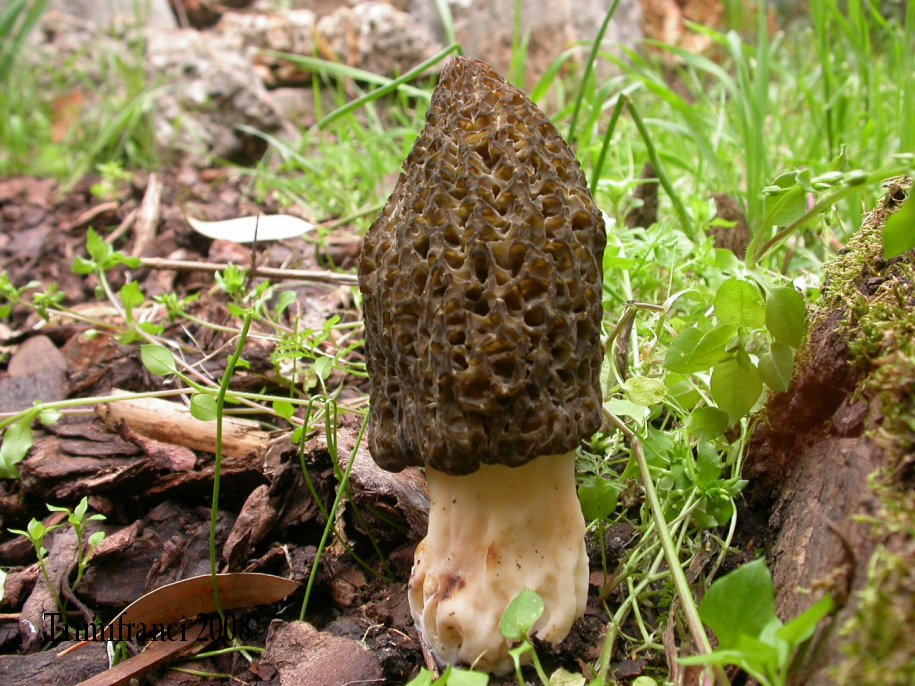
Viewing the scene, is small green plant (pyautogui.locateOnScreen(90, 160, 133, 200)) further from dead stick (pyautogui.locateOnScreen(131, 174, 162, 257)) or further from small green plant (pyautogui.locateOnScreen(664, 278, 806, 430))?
small green plant (pyautogui.locateOnScreen(664, 278, 806, 430))

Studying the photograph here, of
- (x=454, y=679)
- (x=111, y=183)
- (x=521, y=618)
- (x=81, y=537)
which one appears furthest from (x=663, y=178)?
(x=111, y=183)

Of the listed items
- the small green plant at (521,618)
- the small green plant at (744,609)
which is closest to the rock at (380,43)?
the small green plant at (521,618)

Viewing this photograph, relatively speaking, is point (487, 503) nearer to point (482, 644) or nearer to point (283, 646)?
point (482, 644)

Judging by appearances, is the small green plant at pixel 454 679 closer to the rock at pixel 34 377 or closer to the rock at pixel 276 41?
the rock at pixel 34 377

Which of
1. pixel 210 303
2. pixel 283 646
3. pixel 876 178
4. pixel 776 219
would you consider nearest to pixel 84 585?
pixel 283 646

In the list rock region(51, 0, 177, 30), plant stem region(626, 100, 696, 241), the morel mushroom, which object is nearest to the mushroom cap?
the morel mushroom

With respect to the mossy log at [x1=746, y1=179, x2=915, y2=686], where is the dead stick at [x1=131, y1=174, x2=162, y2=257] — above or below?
below
